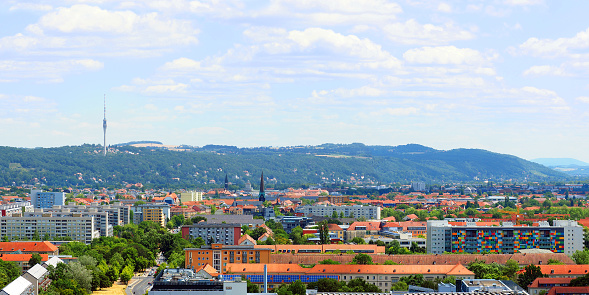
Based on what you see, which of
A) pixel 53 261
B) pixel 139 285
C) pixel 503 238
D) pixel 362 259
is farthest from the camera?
pixel 503 238

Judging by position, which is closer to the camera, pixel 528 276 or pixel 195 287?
pixel 195 287

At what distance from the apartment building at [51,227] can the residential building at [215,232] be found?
1099 cm

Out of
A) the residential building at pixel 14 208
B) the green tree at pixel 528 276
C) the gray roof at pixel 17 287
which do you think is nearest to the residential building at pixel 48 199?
the residential building at pixel 14 208

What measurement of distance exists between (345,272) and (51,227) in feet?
161

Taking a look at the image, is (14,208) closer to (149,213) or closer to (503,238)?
(149,213)

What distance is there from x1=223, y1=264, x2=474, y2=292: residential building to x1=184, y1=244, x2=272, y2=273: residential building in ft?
16.1

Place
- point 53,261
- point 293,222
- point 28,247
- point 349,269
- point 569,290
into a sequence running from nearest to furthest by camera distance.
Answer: point 569,290 < point 349,269 < point 53,261 < point 28,247 < point 293,222

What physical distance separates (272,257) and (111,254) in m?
15.8

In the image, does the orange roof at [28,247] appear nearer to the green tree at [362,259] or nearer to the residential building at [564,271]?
the green tree at [362,259]

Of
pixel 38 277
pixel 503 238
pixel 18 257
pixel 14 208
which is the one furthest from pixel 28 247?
pixel 14 208

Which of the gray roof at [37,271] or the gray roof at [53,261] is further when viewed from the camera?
the gray roof at [53,261]

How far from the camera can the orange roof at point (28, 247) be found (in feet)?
276

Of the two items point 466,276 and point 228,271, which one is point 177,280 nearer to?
point 228,271

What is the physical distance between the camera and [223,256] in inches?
2936
